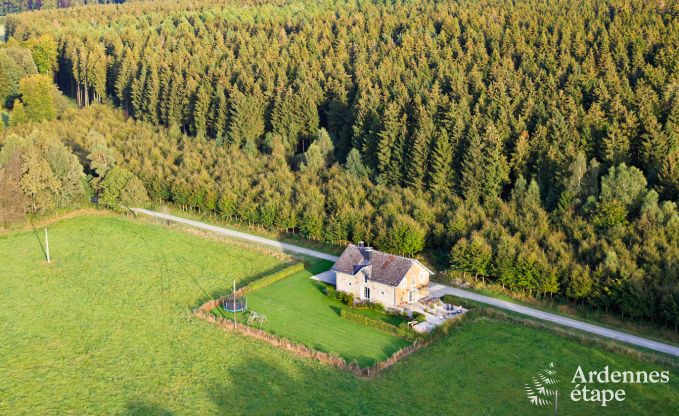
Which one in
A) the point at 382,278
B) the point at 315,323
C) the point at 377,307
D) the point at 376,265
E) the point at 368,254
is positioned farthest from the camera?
the point at 368,254

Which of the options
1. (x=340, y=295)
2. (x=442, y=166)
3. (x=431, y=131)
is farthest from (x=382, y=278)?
(x=431, y=131)

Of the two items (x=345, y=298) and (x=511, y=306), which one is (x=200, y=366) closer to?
(x=345, y=298)

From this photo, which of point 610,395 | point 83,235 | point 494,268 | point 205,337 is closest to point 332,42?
point 83,235

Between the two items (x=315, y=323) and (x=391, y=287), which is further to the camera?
(x=391, y=287)

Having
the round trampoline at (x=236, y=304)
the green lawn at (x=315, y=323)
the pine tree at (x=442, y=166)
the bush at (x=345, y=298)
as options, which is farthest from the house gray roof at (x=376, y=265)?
the pine tree at (x=442, y=166)

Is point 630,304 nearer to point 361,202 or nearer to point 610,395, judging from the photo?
point 610,395

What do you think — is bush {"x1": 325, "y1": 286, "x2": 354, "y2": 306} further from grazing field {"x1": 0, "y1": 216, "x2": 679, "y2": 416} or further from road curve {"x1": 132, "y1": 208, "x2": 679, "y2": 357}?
grazing field {"x1": 0, "y1": 216, "x2": 679, "y2": 416}

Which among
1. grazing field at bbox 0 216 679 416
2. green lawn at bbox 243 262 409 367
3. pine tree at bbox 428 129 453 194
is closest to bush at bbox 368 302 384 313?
green lawn at bbox 243 262 409 367
